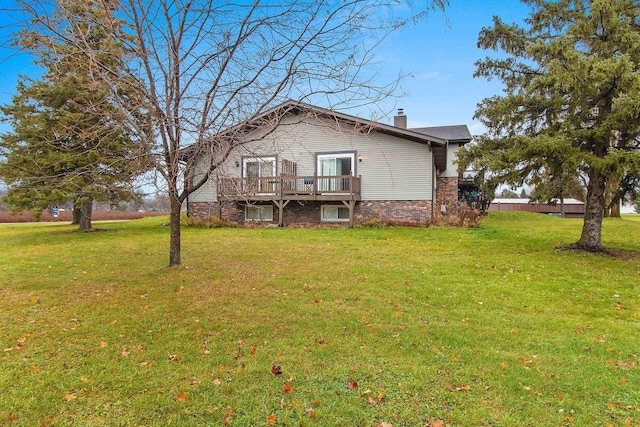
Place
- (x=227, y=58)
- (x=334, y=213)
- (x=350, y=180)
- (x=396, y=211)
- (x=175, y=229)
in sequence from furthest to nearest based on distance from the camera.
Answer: (x=334, y=213) → (x=396, y=211) → (x=350, y=180) → (x=175, y=229) → (x=227, y=58)

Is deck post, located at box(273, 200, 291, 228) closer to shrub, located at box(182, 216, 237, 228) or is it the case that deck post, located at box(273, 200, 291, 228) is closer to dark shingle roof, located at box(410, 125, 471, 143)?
shrub, located at box(182, 216, 237, 228)

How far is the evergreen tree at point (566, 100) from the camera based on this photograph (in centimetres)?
777

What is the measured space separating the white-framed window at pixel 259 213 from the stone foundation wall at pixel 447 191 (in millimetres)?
9480

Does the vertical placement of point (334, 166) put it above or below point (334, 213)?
above

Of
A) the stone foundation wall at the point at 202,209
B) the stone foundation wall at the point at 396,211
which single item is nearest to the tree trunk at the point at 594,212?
the stone foundation wall at the point at 396,211

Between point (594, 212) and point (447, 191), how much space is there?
11351 mm

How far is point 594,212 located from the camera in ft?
31.1

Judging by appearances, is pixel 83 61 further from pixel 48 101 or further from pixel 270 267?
pixel 48 101

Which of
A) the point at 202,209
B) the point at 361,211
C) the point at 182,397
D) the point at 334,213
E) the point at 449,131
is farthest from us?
the point at 449,131

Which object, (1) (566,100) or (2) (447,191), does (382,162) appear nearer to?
(2) (447,191)

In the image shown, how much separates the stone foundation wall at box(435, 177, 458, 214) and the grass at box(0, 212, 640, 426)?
1214cm

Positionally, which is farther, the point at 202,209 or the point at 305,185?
the point at 202,209

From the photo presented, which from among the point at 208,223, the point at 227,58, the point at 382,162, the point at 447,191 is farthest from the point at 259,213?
the point at 227,58

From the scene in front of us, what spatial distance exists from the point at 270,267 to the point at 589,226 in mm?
8517
